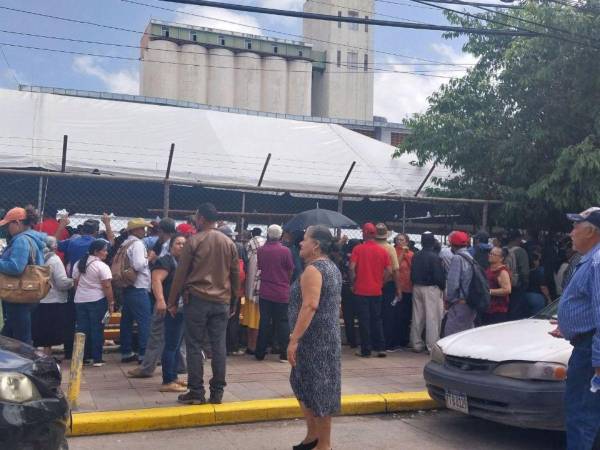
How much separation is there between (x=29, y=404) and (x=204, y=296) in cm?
283

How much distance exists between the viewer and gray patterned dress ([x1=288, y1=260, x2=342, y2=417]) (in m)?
5.65

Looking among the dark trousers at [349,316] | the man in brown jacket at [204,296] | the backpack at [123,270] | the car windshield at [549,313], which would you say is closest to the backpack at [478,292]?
the car windshield at [549,313]

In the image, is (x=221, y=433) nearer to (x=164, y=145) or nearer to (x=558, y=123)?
(x=164, y=145)

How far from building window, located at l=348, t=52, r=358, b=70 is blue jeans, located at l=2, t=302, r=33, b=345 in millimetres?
76696

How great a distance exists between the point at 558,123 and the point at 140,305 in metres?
8.56

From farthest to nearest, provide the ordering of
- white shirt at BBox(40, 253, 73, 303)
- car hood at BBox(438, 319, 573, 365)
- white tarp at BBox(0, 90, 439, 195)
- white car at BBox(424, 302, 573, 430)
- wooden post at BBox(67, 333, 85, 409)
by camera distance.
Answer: white tarp at BBox(0, 90, 439, 195)
white shirt at BBox(40, 253, 73, 303)
wooden post at BBox(67, 333, 85, 409)
car hood at BBox(438, 319, 573, 365)
white car at BBox(424, 302, 573, 430)

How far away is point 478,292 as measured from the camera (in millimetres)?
9078

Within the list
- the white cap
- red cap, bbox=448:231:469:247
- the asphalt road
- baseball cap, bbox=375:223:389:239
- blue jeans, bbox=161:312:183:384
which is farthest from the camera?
baseball cap, bbox=375:223:389:239

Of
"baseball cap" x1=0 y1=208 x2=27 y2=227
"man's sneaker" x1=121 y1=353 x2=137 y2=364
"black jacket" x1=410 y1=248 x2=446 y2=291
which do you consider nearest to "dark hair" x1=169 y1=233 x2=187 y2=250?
"baseball cap" x1=0 y1=208 x2=27 y2=227

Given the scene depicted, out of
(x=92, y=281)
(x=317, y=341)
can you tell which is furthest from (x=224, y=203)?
(x=317, y=341)

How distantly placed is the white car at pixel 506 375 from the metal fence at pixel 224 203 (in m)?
5.23

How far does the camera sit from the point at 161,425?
6.84 m

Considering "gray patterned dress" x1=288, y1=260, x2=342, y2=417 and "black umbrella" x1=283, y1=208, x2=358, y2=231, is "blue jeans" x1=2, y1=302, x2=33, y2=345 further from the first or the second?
"black umbrella" x1=283, y1=208, x2=358, y2=231

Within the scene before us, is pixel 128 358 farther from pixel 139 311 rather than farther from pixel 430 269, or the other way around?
pixel 430 269
